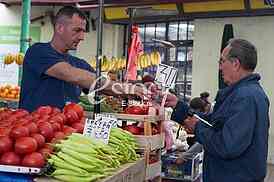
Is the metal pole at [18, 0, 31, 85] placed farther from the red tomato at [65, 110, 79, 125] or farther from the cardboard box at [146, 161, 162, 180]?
the red tomato at [65, 110, 79, 125]

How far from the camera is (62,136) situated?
2312 mm

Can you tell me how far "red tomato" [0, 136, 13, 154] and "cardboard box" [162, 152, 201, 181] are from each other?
2.83m

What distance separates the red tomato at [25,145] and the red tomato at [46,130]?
0.16 m

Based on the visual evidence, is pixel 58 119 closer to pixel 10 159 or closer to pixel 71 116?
pixel 71 116

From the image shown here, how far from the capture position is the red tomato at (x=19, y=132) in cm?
212

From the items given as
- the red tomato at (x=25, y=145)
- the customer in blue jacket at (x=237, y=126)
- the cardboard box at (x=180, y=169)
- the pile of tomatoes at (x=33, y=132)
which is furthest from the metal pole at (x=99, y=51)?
the cardboard box at (x=180, y=169)

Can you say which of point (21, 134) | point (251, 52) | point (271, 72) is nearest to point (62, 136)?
point (21, 134)

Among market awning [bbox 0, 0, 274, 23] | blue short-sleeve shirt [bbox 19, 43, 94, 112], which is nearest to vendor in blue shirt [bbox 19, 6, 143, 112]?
blue short-sleeve shirt [bbox 19, 43, 94, 112]

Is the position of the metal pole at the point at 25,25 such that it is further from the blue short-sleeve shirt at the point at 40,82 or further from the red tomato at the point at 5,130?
the red tomato at the point at 5,130

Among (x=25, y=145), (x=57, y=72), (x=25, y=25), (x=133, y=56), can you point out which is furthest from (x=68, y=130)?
(x=25, y=25)

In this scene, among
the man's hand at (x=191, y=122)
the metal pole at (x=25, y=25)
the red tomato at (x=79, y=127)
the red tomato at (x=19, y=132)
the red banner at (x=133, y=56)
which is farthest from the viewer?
the metal pole at (x=25, y=25)

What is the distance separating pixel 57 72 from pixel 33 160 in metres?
1.19

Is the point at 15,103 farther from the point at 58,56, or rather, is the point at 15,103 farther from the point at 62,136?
the point at 62,136

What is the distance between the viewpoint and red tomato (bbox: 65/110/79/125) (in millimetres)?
2600
